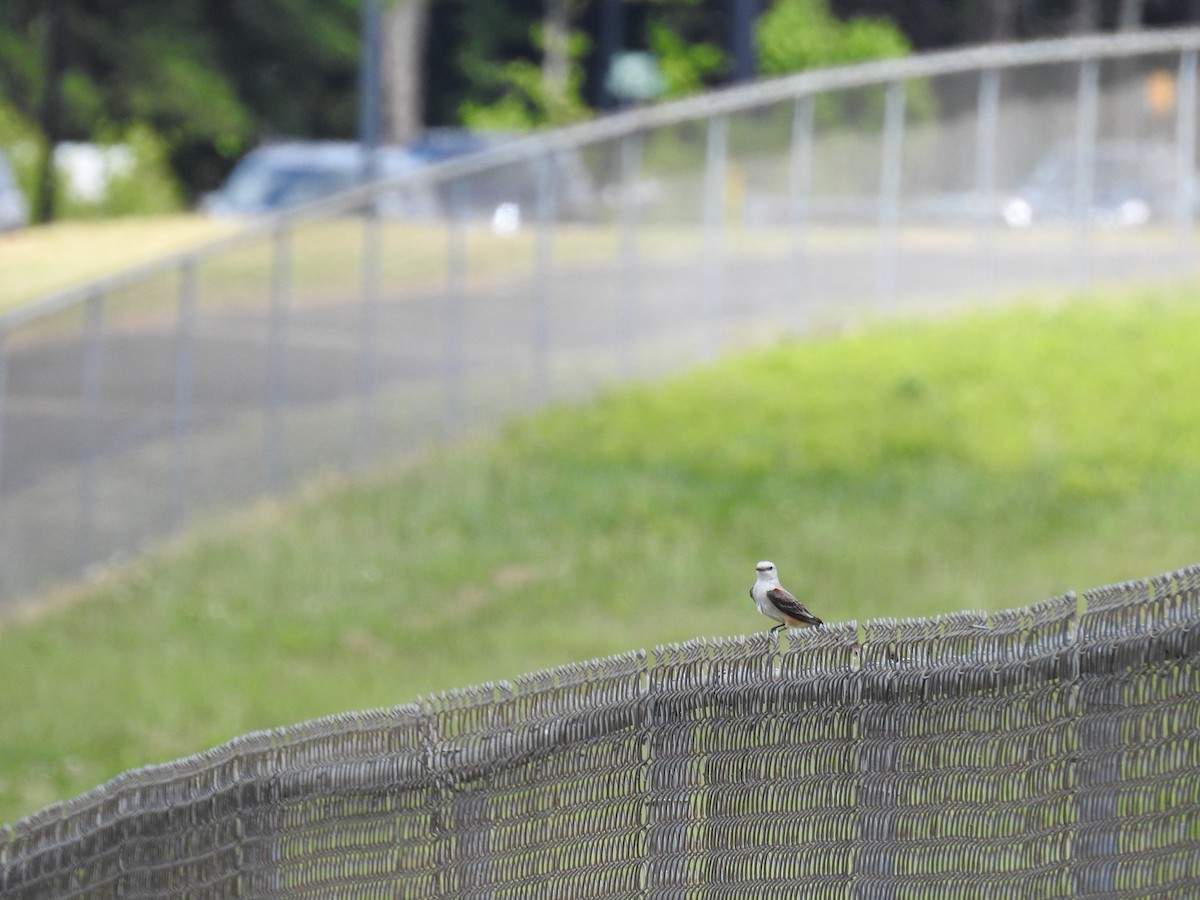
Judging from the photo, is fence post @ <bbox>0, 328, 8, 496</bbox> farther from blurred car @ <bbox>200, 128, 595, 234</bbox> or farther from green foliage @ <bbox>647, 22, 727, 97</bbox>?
green foliage @ <bbox>647, 22, 727, 97</bbox>

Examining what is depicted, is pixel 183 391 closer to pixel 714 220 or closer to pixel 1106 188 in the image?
pixel 714 220

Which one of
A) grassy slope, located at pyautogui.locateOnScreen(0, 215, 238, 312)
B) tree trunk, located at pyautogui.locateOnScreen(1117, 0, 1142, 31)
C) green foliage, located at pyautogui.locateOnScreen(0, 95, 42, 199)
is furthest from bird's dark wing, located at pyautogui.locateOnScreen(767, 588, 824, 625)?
tree trunk, located at pyautogui.locateOnScreen(1117, 0, 1142, 31)

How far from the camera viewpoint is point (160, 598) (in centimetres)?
1384

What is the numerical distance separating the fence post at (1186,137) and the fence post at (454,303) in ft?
23.3

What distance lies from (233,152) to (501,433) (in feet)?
122

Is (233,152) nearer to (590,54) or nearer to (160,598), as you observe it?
(590,54)

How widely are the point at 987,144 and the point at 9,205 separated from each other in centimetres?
1423

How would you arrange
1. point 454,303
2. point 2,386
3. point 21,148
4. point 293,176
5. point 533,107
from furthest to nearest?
point 533,107, point 21,148, point 293,176, point 454,303, point 2,386

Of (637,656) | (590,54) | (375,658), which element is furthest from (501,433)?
(590,54)

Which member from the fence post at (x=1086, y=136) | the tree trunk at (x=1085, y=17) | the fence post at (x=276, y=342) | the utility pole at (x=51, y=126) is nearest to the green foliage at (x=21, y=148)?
the utility pole at (x=51, y=126)

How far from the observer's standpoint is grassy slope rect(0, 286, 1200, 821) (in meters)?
11.7

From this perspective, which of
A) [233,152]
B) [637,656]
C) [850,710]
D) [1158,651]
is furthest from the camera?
[233,152]

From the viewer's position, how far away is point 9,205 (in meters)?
27.0

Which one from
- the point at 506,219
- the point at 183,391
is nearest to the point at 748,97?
the point at 506,219
